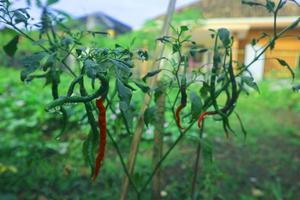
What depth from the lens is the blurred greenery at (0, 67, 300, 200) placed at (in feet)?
7.27

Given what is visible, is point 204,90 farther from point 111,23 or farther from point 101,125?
point 111,23

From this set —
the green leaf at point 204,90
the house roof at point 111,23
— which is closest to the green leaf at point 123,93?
the green leaf at point 204,90

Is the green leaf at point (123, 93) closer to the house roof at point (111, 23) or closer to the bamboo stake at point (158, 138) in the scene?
the bamboo stake at point (158, 138)

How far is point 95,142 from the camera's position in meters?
1.12

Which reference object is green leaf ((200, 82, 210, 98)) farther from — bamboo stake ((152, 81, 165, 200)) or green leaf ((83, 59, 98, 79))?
green leaf ((83, 59, 98, 79))

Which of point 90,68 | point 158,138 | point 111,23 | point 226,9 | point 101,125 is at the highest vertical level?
point 226,9

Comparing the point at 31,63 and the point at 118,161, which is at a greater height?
the point at 31,63

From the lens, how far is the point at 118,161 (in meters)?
2.74

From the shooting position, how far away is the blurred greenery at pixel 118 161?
2.22m

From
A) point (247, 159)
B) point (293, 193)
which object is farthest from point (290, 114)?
point (293, 193)

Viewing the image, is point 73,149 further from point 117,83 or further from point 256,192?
point 117,83

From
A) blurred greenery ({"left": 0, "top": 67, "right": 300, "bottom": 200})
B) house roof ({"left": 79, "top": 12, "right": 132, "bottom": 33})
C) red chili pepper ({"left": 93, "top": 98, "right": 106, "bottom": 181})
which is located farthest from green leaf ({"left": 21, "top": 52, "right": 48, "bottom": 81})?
house roof ({"left": 79, "top": 12, "right": 132, "bottom": 33})

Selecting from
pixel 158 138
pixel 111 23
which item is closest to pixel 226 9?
pixel 111 23

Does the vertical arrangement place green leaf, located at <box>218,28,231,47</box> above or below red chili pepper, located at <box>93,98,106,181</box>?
above
